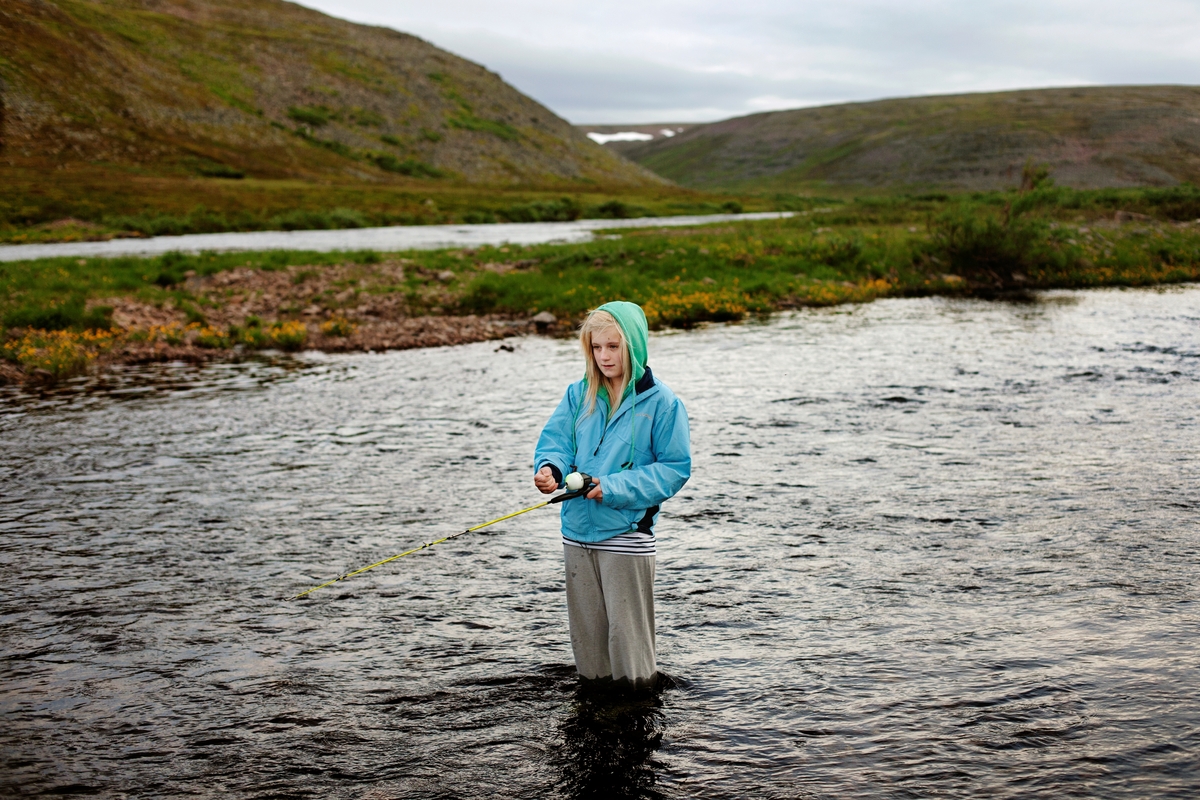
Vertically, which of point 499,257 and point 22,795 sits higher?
point 499,257

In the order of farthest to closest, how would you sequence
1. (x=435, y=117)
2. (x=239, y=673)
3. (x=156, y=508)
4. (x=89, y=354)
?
1. (x=435, y=117)
2. (x=89, y=354)
3. (x=156, y=508)
4. (x=239, y=673)

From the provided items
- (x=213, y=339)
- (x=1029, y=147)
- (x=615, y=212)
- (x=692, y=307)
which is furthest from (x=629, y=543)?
(x=1029, y=147)

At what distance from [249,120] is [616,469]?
349 feet

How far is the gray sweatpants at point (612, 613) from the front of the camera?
5.70m

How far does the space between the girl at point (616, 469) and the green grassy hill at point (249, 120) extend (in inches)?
2117

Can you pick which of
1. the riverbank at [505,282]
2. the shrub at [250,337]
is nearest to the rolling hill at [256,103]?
the riverbank at [505,282]

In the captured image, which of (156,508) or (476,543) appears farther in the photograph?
(156,508)

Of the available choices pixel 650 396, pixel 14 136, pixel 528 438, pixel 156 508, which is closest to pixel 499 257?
pixel 528 438

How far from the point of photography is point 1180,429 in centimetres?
1435

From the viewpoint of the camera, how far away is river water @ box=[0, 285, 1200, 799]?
585cm

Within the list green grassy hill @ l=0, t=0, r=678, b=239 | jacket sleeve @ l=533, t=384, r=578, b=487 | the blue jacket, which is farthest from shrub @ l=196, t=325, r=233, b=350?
green grassy hill @ l=0, t=0, r=678, b=239

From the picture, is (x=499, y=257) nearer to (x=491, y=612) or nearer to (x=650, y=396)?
(x=491, y=612)

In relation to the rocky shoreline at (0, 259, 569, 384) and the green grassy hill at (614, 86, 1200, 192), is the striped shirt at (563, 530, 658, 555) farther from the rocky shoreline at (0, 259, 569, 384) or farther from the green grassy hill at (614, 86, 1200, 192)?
the green grassy hill at (614, 86, 1200, 192)

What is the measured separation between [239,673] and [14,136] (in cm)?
8437
